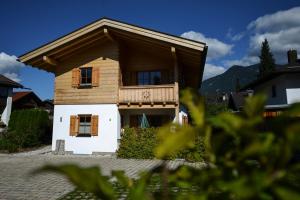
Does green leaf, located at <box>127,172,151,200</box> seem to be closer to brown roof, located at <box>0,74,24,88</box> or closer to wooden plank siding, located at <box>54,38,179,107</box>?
wooden plank siding, located at <box>54,38,179,107</box>

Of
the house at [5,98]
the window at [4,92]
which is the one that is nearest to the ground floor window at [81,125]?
the house at [5,98]

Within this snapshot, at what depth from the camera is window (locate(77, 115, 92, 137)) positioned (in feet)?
58.3

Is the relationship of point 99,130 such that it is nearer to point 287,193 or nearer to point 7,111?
point 287,193

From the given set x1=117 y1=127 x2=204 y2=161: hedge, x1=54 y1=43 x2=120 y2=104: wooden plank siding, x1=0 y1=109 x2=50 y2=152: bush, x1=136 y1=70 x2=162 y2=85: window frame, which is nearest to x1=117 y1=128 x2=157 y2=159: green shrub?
x1=117 y1=127 x2=204 y2=161: hedge

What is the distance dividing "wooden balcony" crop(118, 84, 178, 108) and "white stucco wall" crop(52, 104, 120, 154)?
2.77ft

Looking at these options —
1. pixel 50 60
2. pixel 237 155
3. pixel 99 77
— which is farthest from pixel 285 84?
pixel 237 155

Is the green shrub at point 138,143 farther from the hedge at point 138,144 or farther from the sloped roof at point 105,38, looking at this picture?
the sloped roof at point 105,38

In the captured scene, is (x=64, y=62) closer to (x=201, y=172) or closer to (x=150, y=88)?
(x=150, y=88)

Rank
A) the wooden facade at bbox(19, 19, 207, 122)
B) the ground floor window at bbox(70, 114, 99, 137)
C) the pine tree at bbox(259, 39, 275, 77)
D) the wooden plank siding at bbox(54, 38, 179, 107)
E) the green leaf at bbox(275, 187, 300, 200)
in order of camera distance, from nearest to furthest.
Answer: the green leaf at bbox(275, 187, 300, 200)
the wooden facade at bbox(19, 19, 207, 122)
the wooden plank siding at bbox(54, 38, 179, 107)
the ground floor window at bbox(70, 114, 99, 137)
the pine tree at bbox(259, 39, 275, 77)

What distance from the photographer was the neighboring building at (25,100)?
3553 centimetres

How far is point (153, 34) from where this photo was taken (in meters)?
16.1

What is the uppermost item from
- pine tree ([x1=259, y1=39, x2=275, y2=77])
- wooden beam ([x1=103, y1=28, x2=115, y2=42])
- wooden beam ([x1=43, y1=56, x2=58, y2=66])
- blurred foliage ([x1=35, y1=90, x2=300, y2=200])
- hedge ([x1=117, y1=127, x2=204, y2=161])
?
pine tree ([x1=259, y1=39, x2=275, y2=77])

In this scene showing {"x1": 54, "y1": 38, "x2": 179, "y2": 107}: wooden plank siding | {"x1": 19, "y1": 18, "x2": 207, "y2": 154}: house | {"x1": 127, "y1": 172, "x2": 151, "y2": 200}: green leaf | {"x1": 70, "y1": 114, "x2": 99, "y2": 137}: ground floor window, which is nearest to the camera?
{"x1": 127, "y1": 172, "x2": 151, "y2": 200}: green leaf

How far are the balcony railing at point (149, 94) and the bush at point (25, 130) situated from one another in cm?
790
